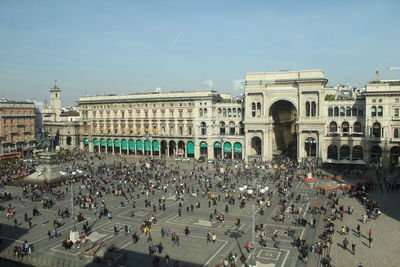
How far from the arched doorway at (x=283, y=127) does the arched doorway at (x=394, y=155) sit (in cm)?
2085

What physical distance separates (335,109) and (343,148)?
809cm

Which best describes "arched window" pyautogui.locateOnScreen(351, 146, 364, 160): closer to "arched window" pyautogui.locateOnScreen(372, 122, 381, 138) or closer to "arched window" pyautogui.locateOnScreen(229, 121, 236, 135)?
"arched window" pyautogui.locateOnScreen(372, 122, 381, 138)

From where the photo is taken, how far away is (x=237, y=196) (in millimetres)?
52219

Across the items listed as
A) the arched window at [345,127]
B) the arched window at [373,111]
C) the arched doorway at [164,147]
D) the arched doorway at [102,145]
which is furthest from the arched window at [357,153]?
the arched doorway at [102,145]

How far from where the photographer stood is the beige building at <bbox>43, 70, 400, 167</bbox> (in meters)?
70.8

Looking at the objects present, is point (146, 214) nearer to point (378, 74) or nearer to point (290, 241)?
point (290, 241)

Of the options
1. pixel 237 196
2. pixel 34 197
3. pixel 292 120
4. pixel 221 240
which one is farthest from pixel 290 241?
pixel 292 120

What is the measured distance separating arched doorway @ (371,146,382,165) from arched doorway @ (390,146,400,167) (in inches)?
80.3

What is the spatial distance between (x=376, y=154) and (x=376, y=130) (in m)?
4.67

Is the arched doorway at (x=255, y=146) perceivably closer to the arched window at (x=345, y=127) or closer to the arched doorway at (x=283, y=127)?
the arched doorway at (x=283, y=127)

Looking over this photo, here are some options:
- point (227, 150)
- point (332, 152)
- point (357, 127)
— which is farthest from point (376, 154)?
point (227, 150)

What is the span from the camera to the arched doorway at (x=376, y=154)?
70938 mm

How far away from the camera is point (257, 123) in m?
80.4

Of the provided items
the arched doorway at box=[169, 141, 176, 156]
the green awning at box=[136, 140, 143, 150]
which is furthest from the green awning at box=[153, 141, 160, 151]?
the green awning at box=[136, 140, 143, 150]
